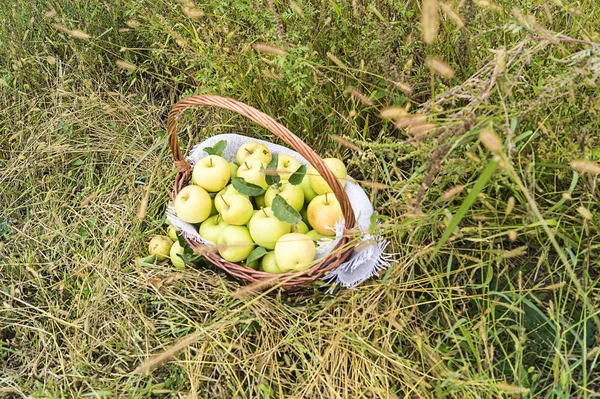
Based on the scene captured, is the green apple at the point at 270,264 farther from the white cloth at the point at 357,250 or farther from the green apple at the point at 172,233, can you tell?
the green apple at the point at 172,233

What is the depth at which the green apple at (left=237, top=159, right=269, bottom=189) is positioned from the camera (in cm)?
185

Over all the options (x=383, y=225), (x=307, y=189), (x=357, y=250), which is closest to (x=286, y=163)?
(x=307, y=189)

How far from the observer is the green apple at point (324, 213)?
5.64ft

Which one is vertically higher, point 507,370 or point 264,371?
point 507,370

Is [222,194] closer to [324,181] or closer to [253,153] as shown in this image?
[253,153]

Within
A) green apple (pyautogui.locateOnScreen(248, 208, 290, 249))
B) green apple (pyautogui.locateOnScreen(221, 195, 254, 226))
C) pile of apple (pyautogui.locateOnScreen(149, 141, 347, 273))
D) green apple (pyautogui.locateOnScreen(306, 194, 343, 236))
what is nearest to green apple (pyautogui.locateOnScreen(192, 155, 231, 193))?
pile of apple (pyautogui.locateOnScreen(149, 141, 347, 273))

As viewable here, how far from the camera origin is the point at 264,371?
5.26 feet

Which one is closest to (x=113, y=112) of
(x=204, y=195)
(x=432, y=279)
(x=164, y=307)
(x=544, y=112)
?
(x=204, y=195)

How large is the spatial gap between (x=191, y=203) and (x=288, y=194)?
12.3 inches

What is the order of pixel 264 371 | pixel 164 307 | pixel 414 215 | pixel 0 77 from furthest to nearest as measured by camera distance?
pixel 0 77 < pixel 164 307 < pixel 264 371 < pixel 414 215

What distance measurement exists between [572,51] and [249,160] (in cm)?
103

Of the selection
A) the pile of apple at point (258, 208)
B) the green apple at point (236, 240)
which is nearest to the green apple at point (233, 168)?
the pile of apple at point (258, 208)

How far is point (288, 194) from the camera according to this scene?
5.90 feet

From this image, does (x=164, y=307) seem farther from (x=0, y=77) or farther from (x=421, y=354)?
(x=0, y=77)
